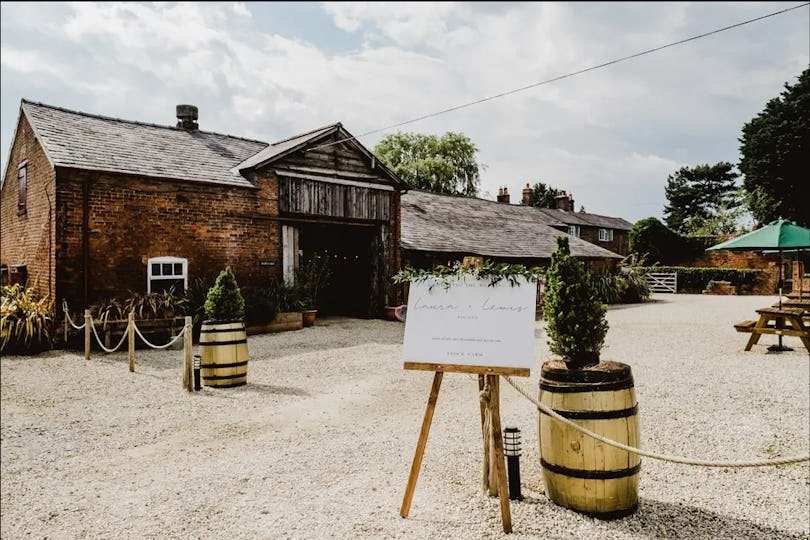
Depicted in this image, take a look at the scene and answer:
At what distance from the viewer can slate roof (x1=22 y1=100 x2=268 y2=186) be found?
1229 centimetres

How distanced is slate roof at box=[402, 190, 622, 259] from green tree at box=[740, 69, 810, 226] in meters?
10.9

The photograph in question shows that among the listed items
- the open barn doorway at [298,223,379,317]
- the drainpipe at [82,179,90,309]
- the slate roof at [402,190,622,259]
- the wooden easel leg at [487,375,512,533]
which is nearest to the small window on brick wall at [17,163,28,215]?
the drainpipe at [82,179,90,309]

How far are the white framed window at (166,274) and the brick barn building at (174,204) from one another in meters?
0.03

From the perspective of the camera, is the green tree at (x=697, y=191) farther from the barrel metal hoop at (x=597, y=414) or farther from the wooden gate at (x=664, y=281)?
the barrel metal hoop at (x=597, y=414)

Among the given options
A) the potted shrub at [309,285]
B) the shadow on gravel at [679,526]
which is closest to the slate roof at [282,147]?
the potted shrub at [309,285]

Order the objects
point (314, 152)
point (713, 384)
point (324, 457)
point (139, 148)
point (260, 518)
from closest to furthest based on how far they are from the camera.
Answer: point (260, 518) < point (324, 457) < point (713, 384) < point (139, 148) < point (314, 152)

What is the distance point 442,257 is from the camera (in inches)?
746

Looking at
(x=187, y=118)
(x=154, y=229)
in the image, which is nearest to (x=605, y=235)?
(x=187, y=118)

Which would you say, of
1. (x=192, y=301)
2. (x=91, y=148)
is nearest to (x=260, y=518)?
(x=192, y=301)

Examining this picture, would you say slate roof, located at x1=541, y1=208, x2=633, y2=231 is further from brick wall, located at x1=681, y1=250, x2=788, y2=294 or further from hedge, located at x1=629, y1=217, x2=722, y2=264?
brick wall, located at x1=681, y1=250, x2=788, y2=294

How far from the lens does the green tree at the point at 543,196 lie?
54600 mm

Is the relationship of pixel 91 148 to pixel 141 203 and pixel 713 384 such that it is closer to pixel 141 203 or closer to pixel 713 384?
pixel 141 203

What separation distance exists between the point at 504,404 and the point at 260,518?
3.77m

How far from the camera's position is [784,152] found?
27.6 m
